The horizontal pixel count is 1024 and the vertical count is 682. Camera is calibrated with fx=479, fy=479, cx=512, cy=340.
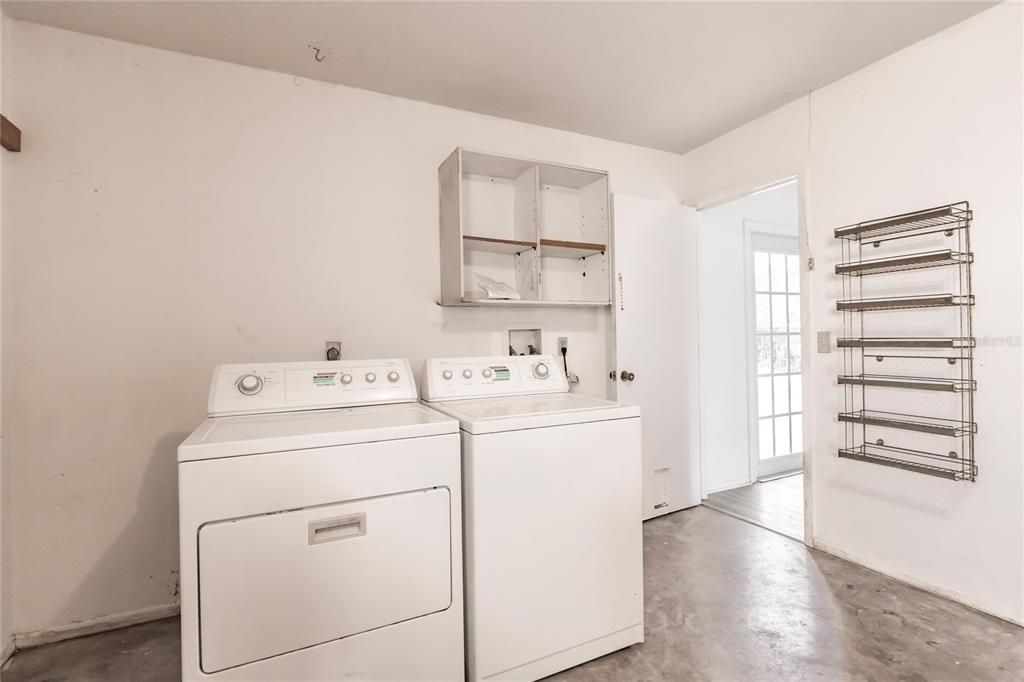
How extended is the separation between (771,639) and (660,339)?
1681mm

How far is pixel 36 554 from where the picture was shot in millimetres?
1849

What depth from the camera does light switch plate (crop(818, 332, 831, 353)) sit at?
245 centimetres

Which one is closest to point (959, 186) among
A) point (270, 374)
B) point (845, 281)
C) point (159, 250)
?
point (845, 281)

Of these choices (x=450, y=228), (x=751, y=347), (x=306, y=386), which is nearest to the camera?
(x=306, y=386)

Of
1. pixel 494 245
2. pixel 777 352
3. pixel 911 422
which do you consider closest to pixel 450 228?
pixel 494 245

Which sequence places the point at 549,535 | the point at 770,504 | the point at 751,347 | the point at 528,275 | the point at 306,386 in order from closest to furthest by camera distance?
the point at 549,535 < the point at 306,386 < the point at 528,275 < the point at 770,504 < the point at 751,347

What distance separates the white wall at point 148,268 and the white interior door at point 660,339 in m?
1.31

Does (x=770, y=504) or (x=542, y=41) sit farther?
(x=770, y=504)

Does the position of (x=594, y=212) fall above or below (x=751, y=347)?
above

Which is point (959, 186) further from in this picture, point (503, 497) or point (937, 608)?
point (503, 497)

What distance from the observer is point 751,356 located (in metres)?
3.67

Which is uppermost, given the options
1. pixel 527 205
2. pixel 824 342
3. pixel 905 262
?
pixel 527 205

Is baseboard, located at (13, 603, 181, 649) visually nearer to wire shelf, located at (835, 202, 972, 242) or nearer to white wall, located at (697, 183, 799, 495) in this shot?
white wall, located at (697, 183, 799, 495)

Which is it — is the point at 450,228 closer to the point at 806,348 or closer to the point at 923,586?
the point at 806,348
